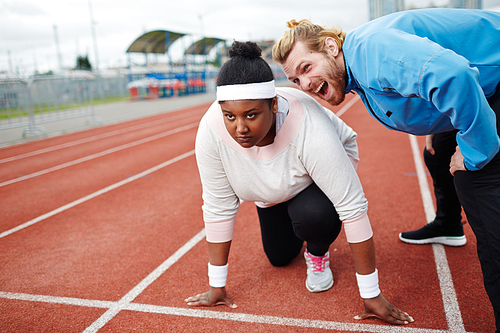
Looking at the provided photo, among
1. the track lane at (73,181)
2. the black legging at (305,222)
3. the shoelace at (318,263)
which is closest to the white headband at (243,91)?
the black legging at (305,222)

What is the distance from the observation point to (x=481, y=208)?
5.91ft

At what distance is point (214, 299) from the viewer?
251 cm

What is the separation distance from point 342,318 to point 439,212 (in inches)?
53.5

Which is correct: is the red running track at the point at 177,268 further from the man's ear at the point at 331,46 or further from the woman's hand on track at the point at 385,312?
the man's ear at the point at 331,46

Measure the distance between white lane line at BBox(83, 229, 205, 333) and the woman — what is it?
474mm

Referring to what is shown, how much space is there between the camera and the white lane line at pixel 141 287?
243 centimetres

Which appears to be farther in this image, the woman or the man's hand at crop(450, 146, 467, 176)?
the woman

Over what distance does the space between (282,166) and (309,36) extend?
2.40ft

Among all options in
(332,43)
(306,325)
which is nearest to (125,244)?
(306,325)

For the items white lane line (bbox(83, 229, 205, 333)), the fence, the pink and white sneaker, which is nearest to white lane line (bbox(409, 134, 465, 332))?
the pink and white sneaker

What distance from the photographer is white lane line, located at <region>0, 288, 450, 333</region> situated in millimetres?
2197

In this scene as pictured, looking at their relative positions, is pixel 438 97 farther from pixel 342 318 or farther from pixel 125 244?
pixel 125 244

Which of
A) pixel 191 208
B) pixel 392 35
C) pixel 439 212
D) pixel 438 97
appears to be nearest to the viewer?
pixel 438 97

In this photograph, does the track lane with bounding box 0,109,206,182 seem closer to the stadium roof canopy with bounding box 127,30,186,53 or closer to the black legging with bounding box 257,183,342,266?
the black legging with bounding box 257,183,342,266
